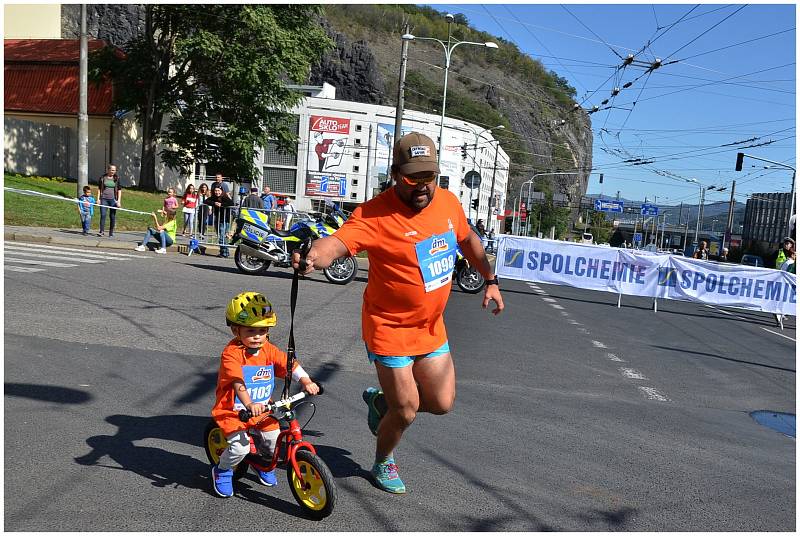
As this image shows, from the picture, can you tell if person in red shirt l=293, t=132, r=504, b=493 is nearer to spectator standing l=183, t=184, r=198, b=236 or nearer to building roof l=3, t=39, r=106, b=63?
spectator standing l=183, t=184, r=198, b=236

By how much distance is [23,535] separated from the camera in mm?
3408

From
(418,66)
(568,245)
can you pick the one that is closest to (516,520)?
(568,245)

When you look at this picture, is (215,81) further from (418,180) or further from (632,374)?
(418,180)

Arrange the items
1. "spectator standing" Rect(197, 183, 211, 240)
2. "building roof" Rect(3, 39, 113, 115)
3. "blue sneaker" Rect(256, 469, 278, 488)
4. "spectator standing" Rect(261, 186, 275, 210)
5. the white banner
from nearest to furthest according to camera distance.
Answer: "blue sneaker" Rect(256, 469, 278, 488)
the white banner
"spectator standing" Rect(197, 183, 211, 240)
"spectator standing" Rect(261, 186, 275, 210)
"building roof" Rect(3, 39, 113, 115)

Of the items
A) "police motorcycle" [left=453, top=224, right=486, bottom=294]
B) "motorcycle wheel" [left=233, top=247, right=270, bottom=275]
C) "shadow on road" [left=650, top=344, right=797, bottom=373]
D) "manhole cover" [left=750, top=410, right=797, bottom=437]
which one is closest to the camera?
"manhole cover" [left=750, top=410, right=797, bottom=437]

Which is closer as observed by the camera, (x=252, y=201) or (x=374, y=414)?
(x=374, y=414)

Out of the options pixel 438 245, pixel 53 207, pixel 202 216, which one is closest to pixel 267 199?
pixel 202 216

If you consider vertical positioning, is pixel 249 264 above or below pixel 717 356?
above

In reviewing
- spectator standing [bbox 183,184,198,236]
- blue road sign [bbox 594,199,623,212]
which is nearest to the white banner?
spectator standing [bbox 183,184,198,236]

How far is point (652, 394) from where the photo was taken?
25.3ft

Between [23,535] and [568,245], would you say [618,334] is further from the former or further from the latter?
[23,535]

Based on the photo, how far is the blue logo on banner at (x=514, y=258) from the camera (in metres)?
18.9

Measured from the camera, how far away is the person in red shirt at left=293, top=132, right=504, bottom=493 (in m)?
3.92

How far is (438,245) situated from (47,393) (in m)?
3.51
